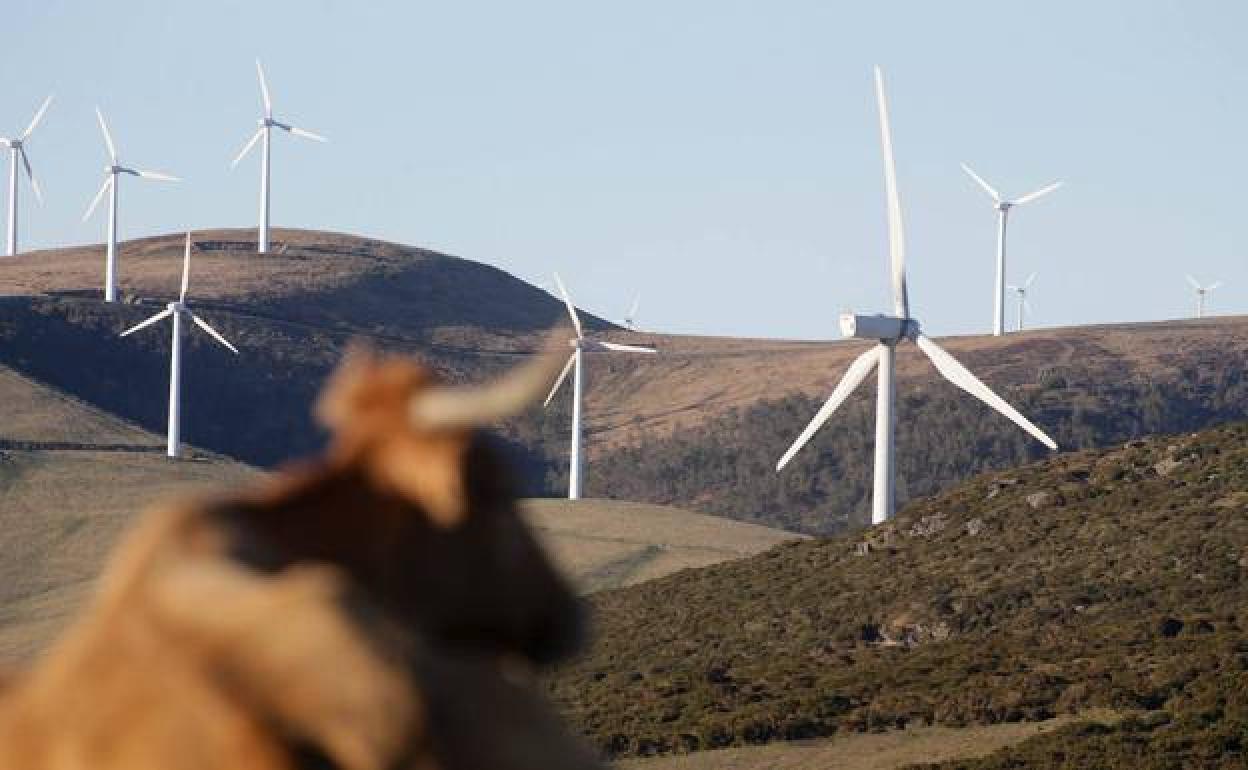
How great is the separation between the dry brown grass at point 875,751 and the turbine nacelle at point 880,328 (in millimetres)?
25176

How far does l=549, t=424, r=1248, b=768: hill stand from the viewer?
4588 centimetres

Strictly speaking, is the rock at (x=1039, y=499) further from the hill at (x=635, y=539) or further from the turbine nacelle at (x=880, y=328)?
the hill at (x=635, y=539)

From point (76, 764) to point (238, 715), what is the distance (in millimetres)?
253

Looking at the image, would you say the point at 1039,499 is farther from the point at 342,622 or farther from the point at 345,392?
the point at 342,622

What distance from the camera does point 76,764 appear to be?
208 centimetres

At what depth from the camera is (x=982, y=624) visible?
63.6 metres

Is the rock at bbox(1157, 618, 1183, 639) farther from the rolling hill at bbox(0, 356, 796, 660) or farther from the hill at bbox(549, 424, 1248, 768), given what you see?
the rolling hill at bbox(0, 356, 796, 660)

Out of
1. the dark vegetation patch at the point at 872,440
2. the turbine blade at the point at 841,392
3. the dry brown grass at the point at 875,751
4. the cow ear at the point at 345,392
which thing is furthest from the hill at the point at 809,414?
the cow ear at the point at 345,392

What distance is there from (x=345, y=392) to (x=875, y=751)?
42280 mm

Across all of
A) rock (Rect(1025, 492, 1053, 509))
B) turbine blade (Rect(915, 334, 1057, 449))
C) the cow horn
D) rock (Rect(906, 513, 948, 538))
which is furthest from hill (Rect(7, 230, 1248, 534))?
the cow horn

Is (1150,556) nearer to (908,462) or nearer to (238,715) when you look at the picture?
(238,715)

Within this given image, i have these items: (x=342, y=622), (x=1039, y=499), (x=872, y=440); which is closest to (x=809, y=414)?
(x=872, y=440)

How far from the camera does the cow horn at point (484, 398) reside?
79.2 inches

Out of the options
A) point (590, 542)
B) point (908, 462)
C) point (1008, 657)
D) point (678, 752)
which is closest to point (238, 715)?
point (678, 752)
